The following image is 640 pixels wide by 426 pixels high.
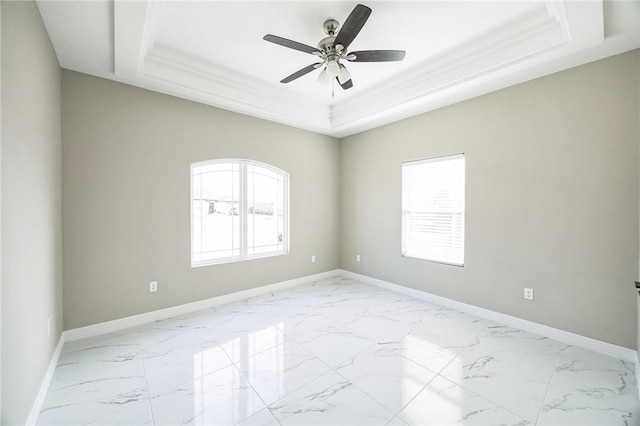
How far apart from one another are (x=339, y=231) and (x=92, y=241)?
12.5ft

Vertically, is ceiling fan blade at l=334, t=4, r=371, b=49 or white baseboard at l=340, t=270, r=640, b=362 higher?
ceiling fan blade at l=334, t=4, r=371, b=49

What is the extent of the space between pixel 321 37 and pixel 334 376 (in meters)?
3.15

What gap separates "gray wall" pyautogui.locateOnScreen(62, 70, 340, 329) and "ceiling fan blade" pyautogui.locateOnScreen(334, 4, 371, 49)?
224 cm

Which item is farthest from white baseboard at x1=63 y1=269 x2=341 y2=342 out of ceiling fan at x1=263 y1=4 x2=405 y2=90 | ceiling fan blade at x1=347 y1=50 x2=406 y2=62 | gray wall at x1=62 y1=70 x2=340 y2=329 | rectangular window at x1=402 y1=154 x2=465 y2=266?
ceiling fan blade at x1=347 y1=50 x2=406 y2=62

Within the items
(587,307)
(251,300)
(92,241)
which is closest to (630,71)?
(587,307)

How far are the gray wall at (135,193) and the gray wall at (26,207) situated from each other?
1.25 feet

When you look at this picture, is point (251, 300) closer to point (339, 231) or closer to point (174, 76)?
point (339, 231)

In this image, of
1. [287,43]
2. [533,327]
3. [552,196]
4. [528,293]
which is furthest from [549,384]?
[287,43]

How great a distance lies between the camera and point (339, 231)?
18.1 feet

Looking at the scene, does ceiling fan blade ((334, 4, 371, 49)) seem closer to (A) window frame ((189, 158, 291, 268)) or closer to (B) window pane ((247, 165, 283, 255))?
(A) window frame ((189, 158, 291, 268))

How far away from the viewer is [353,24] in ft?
6.82

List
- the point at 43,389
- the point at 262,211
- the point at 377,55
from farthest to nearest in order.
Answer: the point at 262,211, the point at 377,55, the point at 43,389

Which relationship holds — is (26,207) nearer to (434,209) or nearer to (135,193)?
(135,193)

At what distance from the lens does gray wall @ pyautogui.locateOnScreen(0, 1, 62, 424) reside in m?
1.48
